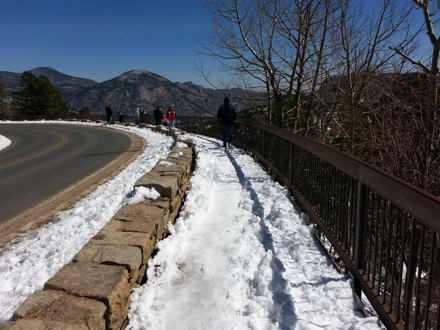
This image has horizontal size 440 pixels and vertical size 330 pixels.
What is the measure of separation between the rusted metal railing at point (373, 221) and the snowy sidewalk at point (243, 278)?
8.8 inches

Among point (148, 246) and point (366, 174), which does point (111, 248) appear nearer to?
point (148, 246)

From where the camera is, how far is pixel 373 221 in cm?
416

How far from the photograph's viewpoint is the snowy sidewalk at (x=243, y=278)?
9.32ft

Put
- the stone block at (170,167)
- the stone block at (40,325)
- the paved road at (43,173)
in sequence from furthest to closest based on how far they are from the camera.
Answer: the paved road at (43,173) → the stone block at (170,167) → the stone block at (40,325)

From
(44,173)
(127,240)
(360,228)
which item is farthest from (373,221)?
(44,173)

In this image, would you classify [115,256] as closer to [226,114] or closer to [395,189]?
[395,189]

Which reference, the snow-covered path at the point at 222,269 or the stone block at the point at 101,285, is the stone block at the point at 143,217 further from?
the stone block at the point at 101,285

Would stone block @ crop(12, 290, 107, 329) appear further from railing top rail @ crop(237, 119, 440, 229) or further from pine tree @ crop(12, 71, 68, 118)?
pine tree @ crop(12, 71, 68, 118)

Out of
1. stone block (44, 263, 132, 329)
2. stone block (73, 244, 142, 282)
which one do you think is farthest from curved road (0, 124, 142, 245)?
stone block (44, 263, 132, 329)

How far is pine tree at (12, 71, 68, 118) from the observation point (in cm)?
5503

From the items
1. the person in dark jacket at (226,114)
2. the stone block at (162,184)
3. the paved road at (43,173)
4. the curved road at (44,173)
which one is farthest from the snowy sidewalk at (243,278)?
the person in dark jacket at (226,114)

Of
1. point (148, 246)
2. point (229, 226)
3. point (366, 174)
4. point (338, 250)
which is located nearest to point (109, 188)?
point (229, 226)

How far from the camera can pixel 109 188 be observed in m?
7.55

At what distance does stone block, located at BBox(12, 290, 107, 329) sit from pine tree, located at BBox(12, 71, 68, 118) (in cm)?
5751
